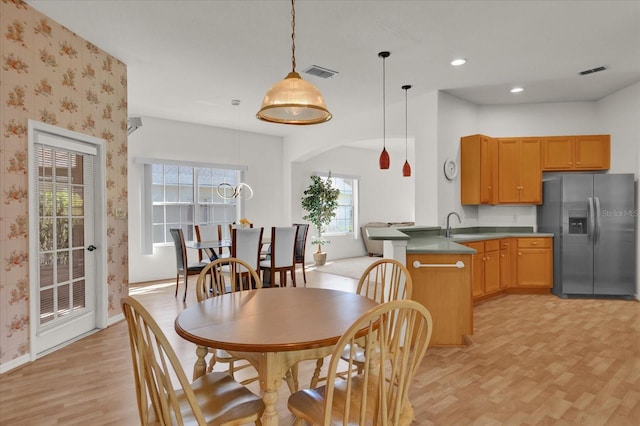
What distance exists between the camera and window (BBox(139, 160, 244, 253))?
20.7 ft

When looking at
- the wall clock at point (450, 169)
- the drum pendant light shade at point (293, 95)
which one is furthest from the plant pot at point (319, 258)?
the drum pendant light shade at point (293, 95)

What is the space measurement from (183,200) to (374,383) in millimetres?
5802

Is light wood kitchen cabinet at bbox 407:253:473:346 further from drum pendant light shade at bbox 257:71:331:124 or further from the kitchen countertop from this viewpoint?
drum pendant light shade at bbox 257:71:331:124

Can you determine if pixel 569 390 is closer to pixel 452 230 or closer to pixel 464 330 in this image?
pixel 464 330

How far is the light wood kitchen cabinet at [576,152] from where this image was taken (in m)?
5.23

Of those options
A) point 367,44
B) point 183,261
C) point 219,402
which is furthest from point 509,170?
point 219,402

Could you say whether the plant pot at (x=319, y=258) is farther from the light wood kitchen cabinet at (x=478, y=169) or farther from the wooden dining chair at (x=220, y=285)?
the wooden dining chair at (x=220, y=285)

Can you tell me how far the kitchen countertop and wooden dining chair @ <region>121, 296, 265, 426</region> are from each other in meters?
1.80

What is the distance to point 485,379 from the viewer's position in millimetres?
2635

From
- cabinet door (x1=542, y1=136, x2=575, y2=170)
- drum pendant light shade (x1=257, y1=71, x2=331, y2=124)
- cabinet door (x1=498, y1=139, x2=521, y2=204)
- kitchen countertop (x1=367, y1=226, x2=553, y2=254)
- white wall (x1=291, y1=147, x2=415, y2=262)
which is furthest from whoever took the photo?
white wall (x1=291, y1=147, x2=415, y2=262)

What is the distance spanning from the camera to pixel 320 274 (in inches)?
274

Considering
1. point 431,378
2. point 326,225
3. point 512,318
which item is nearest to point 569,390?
point 431,378

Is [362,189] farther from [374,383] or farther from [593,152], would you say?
[374,383]

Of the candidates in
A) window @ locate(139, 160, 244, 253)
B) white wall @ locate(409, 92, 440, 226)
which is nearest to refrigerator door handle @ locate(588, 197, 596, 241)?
white wall @ locate(409, 92, 440, 226)
